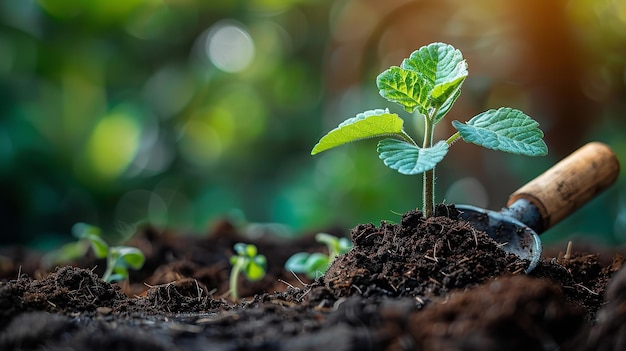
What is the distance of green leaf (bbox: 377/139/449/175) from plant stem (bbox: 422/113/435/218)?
0.08 metres

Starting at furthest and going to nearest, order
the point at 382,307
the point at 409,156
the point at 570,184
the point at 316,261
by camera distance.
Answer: the point at 316,261 → the point at 570,184 → the point at 409,156 → the point at 382,307

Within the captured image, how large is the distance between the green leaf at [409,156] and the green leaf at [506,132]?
0.20ft

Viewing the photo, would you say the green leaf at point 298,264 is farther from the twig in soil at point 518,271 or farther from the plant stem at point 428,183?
the twig in soil at point 518,271

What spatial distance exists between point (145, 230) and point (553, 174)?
125 centimetres

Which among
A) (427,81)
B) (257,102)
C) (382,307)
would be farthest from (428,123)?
(257,102)

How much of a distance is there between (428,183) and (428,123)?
4.1 inches

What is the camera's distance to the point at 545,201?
1.34 m

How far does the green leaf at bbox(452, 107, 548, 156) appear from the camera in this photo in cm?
100

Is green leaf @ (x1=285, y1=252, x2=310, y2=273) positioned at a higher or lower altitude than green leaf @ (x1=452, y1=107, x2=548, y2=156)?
lower

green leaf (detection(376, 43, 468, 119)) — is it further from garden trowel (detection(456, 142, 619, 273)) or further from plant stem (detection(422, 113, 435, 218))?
garden trowel (detection(456, 142, 619, 273))

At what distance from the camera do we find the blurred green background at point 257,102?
2.91m

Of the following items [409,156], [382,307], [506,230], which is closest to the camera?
[382,307]

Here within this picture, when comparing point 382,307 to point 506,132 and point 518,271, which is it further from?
point 506,132

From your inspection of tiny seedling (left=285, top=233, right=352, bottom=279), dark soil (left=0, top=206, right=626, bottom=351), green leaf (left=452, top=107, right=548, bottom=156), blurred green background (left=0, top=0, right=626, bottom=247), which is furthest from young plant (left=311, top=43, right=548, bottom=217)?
blurred green background (left=0, top=0, right=626, bottom=247)
